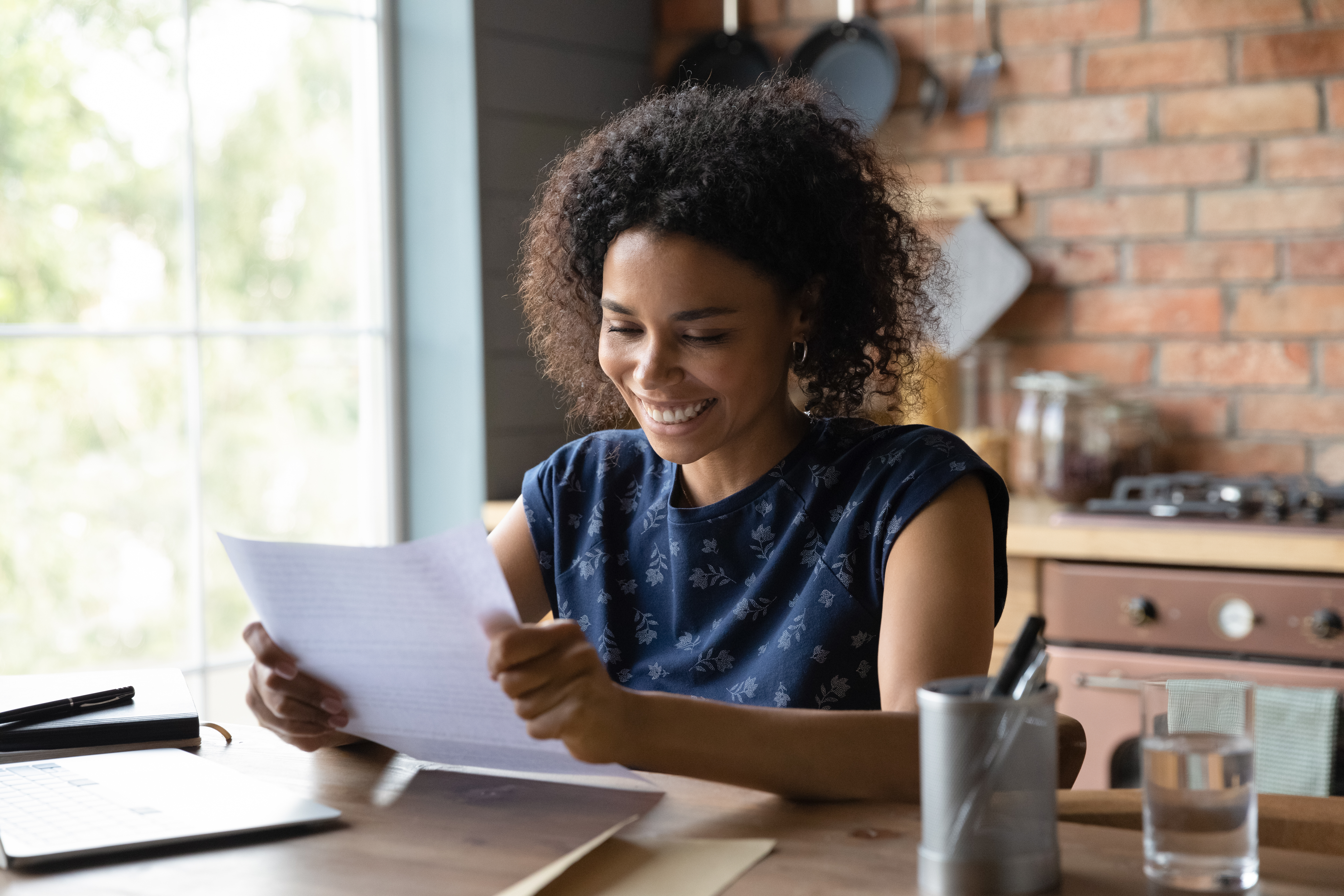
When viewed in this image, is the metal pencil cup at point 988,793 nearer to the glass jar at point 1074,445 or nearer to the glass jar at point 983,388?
the glass jar at point 1074,445

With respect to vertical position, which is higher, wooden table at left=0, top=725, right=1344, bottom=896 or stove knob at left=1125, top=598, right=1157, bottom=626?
wooden table at left=0, top=725, right=1344, bottom=896

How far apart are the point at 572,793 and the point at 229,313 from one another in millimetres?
1940

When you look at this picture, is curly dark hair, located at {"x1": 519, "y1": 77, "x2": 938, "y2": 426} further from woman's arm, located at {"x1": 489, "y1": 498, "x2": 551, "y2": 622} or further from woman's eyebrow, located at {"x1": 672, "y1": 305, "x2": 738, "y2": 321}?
woman's arm, located at {"x1": 489, "y1": 498, "x2": 551, "y2": 622}

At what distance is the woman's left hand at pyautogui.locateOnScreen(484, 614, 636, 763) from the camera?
908mm

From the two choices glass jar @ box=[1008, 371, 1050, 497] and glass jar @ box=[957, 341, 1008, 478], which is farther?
glass jar @ box=[957, 341, 1008, 478]

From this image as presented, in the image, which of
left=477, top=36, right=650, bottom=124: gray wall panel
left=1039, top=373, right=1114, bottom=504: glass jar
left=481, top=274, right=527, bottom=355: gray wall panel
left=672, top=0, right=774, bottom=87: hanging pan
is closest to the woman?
left=1039, top=373, right=1114, bottom=504: glass jar

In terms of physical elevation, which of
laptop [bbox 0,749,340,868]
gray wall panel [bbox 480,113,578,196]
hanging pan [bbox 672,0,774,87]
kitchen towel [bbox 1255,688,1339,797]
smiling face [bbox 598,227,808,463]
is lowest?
kitchen towel [bbox 1255,688,1339,797]

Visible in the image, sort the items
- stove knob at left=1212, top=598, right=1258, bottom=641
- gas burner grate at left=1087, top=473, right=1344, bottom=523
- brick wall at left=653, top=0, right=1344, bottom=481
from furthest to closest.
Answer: brick wall at left=653, top=0, right=1344, bottom=481 < gas burner grate at left=1087, top=473, right=1344, bottom=523 < stove knob at left=1212, top=598, right=1258, bottom=641

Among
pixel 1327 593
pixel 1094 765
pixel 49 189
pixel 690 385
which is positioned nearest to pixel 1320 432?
pixel 1327 593

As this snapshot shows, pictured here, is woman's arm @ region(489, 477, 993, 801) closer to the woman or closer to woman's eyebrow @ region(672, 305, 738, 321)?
the woman

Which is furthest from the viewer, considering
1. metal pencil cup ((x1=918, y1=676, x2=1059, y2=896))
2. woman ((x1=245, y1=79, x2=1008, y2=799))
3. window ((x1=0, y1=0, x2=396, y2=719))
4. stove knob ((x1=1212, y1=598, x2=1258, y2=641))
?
window ((x1=0, y1=0, x2=396, y2=719))

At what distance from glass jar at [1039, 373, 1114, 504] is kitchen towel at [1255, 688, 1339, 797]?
593 mm

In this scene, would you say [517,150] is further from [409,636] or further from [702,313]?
[409,636]

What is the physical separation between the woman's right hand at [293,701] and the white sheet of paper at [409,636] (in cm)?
1
